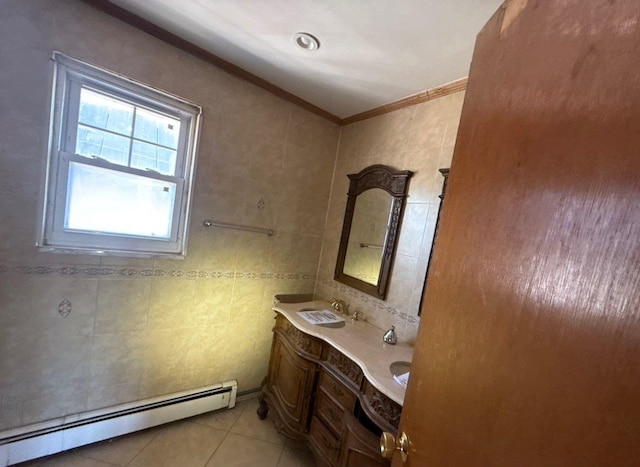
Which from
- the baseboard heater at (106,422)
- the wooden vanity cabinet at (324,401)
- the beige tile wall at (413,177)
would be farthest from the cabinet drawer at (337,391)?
the baseboard heater at (106,422)

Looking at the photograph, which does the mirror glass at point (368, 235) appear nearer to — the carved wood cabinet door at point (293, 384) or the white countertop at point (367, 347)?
the white countertop at point (367, 347)

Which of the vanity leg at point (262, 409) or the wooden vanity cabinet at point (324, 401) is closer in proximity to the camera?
the wooden vanity cabinet at point (324, 401)

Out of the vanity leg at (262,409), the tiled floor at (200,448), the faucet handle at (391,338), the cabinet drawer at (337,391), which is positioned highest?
the faucet handle at (391,338)

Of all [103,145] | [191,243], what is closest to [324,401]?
[191,243]

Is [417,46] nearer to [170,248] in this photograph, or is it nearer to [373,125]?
[373,125]

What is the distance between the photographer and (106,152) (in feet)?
4.64

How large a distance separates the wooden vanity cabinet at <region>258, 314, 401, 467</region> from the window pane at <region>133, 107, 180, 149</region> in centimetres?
137

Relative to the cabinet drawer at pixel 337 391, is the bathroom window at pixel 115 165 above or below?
above

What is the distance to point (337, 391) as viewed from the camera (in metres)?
1.36

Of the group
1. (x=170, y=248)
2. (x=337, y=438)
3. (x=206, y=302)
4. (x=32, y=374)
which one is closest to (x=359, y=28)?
(x=170, y=248)

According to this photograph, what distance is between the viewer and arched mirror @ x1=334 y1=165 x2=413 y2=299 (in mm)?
1685

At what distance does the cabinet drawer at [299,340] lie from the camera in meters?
1.50

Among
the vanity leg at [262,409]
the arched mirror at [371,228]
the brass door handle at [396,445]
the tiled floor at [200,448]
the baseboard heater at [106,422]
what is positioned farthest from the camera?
the vanity leg at [262,409]

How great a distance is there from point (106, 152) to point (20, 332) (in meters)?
1.00
